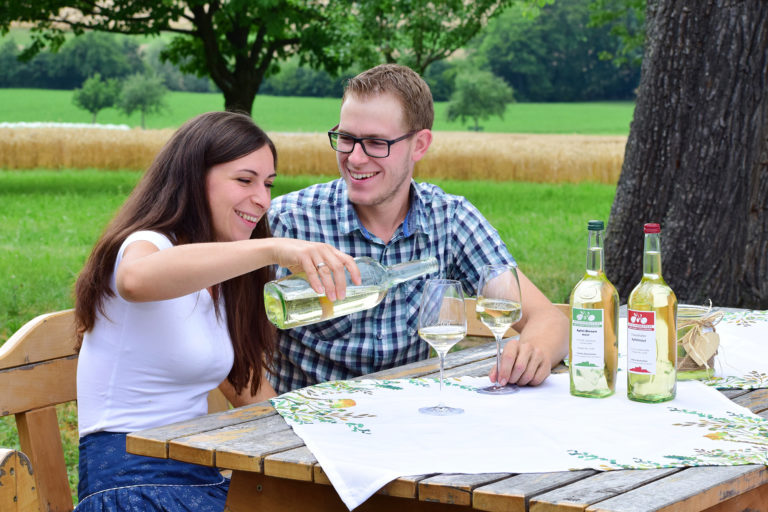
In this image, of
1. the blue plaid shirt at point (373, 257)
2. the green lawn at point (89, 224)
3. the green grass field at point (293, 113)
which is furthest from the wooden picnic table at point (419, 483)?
the green grass field at point (293, 113)

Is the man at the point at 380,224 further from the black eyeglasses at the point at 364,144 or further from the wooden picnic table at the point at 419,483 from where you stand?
the wooden picnic table at the point at 419,483

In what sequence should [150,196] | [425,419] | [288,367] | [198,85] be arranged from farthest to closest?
1. [198,85]
2. [288,367]
3. [150,196]
4. [425,419]

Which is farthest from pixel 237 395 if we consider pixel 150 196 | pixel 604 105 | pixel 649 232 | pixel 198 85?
pixel 198 85

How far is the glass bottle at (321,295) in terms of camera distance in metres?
2.17

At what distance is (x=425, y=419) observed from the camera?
2.11 metres

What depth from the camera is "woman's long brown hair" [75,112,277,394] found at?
243 cm

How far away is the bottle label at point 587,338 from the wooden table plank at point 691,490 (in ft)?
1.66

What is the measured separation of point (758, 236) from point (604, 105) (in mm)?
53886

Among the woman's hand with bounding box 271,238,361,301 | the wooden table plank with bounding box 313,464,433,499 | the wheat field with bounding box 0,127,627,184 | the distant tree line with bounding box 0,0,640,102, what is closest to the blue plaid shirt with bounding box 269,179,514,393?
the woman's hand with bounding box 271,238,361,301

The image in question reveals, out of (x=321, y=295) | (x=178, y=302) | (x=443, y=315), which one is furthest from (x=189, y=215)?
(x=443, y=315)

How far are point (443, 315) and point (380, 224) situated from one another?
1154 millimetres

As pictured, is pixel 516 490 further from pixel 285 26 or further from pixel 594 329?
pixel 285 26

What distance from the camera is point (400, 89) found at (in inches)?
123

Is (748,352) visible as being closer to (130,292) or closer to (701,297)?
(130,292)
